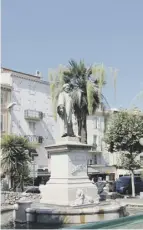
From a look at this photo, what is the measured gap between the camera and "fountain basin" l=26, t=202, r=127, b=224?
11594mm

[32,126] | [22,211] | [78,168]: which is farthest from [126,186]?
[32,126]

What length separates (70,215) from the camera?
11625 mm

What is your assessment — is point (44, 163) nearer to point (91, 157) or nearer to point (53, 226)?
point (91, 157)

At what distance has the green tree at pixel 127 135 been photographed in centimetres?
2897

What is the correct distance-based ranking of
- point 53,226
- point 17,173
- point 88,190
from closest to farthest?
point 53,226 → point 88,190 → point 17,173

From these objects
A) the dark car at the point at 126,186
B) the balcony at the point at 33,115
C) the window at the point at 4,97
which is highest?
the window at the point at 4,97

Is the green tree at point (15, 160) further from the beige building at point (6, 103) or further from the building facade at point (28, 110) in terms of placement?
the beige building at point (6, 103)

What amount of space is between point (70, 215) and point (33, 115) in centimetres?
3896

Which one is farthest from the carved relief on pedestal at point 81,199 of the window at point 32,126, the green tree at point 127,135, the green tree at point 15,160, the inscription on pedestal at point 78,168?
the window at point 32,126

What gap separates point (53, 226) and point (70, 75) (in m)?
20.8

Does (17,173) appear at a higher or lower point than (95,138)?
lower

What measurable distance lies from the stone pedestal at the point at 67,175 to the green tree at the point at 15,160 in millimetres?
10707

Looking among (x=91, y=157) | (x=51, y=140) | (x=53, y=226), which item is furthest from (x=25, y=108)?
(x=53, y=226)

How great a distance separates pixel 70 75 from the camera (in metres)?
31.2
